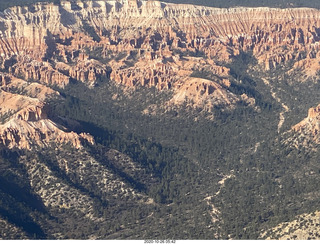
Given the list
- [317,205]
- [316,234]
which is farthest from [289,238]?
[317,205]

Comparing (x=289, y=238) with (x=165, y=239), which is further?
(x=165, y=239)

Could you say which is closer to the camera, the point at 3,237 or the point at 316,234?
the point at 316,234

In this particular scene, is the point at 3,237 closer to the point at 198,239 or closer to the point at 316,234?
the point at 198,239
